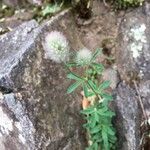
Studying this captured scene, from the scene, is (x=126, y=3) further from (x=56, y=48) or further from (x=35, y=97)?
(x=35, y=97)

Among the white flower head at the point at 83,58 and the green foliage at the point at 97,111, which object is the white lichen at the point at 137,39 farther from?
the white flower head at the point at 83,58

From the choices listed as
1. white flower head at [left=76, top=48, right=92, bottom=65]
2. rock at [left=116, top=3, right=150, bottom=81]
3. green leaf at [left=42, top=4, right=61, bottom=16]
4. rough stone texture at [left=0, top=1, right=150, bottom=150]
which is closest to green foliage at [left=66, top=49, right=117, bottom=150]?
white flower head at [left=76, top=48, right=92, bottom=65]

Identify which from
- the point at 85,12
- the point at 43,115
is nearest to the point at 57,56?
the point at 43,115

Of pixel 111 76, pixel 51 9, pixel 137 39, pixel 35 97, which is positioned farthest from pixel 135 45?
pixel 35 97

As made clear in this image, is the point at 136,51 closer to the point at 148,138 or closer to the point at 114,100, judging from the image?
the point at 114,100

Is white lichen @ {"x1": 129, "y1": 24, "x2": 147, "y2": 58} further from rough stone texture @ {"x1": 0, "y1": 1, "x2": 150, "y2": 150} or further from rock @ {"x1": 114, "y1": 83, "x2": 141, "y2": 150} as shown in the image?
rock @ {"x1": 114, "y1": 83, "x2": 141, "y2": 150}

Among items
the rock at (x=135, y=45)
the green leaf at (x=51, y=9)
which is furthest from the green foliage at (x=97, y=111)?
the green leaf at (x=51, y=9)
